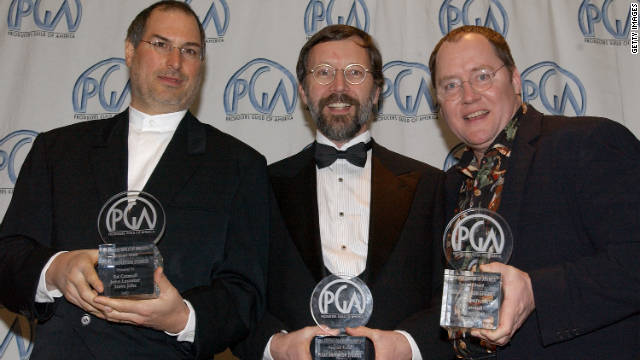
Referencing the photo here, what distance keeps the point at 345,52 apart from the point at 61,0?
8.17ft

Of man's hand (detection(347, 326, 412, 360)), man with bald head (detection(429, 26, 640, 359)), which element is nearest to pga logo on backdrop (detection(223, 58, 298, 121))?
man with bald head (detection(429, 26, 640, 359))

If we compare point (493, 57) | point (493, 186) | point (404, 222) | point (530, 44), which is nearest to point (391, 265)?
point (404, 222)

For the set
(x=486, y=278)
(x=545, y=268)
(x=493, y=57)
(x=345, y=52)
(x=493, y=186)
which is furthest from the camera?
(x=345, y=52)

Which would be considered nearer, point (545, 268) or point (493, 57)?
point (545, 268)

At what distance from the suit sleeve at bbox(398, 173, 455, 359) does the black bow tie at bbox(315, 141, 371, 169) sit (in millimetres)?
418

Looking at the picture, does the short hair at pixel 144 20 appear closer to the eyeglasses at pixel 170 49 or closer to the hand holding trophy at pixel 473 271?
the eyeglasses at pixel 170 49

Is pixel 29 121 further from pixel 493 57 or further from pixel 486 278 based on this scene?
pixel 486 278

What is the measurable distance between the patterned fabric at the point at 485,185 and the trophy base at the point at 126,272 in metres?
1.16

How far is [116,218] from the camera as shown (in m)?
2.31

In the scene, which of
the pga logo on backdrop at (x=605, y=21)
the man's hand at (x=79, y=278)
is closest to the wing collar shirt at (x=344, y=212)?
the man's hand at (x=79, y=278)

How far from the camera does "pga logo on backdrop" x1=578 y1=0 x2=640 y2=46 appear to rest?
4.57 m

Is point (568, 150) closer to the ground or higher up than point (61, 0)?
closer to the ground

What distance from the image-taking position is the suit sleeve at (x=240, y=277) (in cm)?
252

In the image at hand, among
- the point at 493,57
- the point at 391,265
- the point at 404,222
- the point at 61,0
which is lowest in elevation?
the point at 391,265
